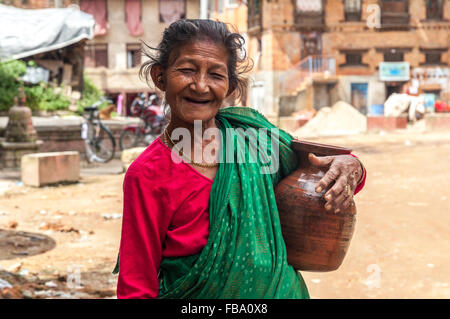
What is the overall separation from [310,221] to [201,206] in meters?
0.33

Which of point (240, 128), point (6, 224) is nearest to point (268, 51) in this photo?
point (6, 224)

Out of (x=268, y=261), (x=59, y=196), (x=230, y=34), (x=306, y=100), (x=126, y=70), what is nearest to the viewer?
(x=268, y=261)

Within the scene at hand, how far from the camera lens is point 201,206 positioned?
5.45ft

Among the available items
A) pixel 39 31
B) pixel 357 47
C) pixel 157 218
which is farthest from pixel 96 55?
pixel 157 218

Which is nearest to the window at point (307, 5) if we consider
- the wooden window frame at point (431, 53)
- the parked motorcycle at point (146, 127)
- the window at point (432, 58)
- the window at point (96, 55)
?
the wooden window frame at point (431, 53)

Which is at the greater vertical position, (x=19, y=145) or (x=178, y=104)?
(x=178, y=104)

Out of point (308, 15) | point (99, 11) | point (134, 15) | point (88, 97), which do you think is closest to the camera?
point (88, 97)

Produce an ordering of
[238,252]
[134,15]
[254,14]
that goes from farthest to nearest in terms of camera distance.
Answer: [134,15]
[254,14]
[238,252]

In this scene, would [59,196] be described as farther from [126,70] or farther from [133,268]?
[126,70]

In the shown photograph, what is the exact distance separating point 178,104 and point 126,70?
30.9m

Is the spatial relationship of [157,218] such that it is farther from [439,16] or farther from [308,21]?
[439,16]

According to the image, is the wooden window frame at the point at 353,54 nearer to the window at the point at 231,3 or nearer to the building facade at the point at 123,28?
the window at the point at 231,3

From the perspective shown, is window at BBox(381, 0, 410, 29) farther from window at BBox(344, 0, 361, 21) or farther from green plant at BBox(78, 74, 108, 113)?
green plant at BBox(78, 74, 108, 113)

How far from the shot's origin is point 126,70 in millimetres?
31750
